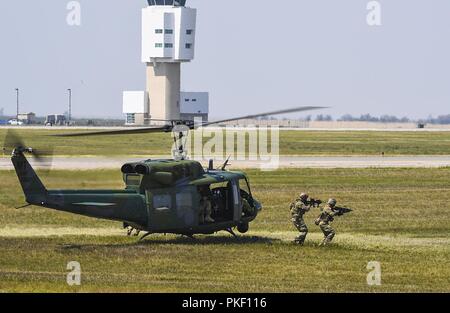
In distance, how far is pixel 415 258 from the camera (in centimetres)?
2897

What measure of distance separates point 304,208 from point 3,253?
885 cm

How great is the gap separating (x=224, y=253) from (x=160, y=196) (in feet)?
8.15

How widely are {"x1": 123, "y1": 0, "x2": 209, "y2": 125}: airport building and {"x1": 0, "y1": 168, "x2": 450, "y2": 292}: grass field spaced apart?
454 ft

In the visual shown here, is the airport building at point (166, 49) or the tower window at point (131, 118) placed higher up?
the airport building at point (166, 49)

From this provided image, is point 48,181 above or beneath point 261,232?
above

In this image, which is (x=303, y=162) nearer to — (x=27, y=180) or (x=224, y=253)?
(x=224, y=253)

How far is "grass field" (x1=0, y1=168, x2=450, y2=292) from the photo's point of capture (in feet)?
79.7

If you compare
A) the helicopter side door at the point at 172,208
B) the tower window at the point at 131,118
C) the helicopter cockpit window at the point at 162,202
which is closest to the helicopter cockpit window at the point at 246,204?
the helicopter side door at the point at 172,208

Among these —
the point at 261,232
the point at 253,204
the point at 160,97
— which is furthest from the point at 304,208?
the point at 160,97

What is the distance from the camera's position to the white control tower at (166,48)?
181 meters

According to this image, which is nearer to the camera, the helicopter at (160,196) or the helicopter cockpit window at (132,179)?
the helicopter at (160,196)

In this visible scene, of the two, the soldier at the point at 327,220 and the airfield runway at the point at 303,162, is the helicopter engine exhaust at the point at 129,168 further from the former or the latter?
the airfield runway at the point at 303,162

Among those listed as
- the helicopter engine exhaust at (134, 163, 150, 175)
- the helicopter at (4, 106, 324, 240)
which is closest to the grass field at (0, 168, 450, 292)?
the helicopter at (4, 106, 324, 240)
